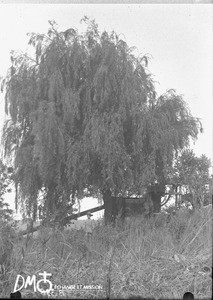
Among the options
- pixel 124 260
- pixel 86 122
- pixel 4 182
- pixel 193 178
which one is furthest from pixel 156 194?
pixel 124 260

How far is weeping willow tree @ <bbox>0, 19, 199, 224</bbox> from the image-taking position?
9.38m

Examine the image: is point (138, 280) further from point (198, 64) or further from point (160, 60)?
point (160, 60)

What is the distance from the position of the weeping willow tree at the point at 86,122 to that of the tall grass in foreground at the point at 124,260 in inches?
84.1

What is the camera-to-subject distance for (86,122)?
32.1 feet

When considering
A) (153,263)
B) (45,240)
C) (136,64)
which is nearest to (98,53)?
(136,64)

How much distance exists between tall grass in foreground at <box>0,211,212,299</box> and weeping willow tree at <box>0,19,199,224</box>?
2136 millimetres

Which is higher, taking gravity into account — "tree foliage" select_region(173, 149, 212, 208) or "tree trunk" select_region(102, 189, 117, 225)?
"tree foliage" select_region(173, 149, 212, 208)

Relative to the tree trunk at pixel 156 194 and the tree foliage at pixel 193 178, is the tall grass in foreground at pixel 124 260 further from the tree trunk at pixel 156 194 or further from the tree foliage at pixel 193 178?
the tree trunk at pixel 156 194

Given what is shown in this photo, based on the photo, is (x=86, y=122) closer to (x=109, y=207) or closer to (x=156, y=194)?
(x=109, y=207)

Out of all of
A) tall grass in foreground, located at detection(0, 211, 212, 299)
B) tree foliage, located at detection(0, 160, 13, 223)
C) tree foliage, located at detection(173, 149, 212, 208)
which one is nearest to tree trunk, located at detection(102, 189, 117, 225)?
tall grass in foreground, located at detection(0, 211, 212, 299)

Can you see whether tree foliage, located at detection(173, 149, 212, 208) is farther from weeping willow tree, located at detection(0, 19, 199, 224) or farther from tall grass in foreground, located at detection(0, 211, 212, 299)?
tall grass in foreground, located at detection(0, 211, 212, 299)

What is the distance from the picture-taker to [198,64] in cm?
623

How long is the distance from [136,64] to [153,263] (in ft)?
16.1

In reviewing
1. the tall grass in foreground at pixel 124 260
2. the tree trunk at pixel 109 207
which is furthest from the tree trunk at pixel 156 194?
the tall grass in foreground at pixel 124 260
